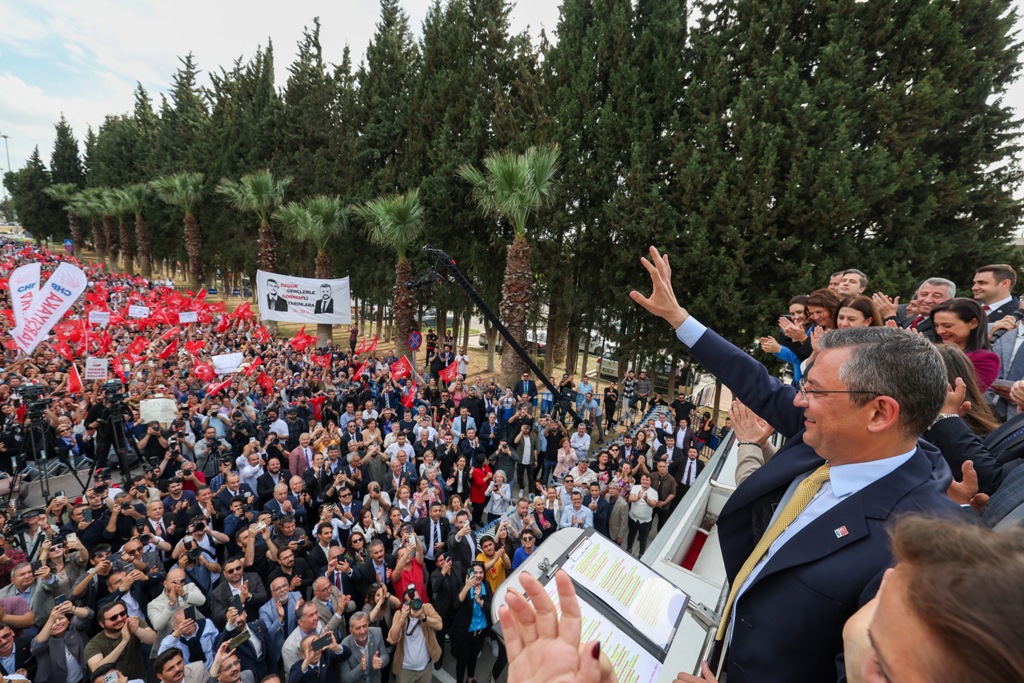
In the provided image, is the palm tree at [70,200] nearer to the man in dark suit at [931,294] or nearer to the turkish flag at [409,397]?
the turkish flag at [409,397]

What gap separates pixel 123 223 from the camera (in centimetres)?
4338

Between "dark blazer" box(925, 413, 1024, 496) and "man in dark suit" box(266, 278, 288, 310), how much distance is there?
18683 millimetres

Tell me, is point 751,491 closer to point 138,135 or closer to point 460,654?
point 460,654

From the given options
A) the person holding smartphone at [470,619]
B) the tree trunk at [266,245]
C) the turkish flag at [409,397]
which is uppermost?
the tree trunk at [266,245]

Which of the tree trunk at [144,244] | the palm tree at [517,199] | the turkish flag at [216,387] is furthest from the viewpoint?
the tree trunk at [144,244]

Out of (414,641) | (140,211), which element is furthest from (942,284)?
Answer: (140,211)

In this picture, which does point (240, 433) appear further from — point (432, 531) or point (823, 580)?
point (823, 580)

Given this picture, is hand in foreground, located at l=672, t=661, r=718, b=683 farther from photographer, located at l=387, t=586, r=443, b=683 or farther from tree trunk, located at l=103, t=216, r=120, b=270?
tree trunk, located at l=103, t=216, r=120, b=270

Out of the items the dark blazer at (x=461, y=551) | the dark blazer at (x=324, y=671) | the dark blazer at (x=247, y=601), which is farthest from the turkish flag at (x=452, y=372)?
the dark blazer at (x=324, y=671)

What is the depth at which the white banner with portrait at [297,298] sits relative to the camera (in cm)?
1766

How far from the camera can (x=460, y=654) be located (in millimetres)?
5621

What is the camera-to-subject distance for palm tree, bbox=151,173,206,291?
33.3 metres

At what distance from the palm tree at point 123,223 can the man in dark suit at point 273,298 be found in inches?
1349

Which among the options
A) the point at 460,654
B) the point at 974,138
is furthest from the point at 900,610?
the point at 974,138
